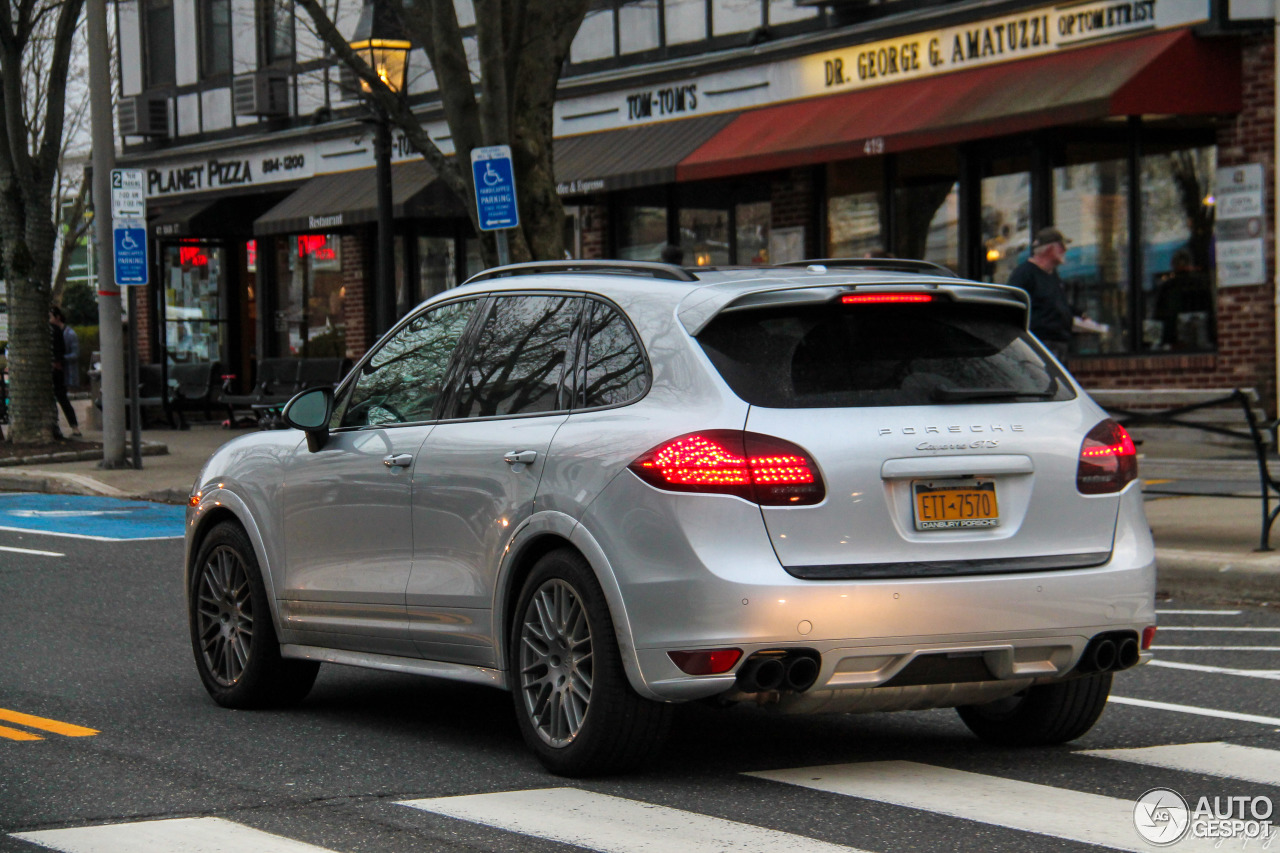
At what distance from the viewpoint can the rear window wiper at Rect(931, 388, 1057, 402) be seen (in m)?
5.88

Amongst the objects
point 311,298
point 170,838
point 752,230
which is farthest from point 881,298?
point 311,298

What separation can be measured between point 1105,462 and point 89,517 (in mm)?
12301

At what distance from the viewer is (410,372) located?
7.21 metres

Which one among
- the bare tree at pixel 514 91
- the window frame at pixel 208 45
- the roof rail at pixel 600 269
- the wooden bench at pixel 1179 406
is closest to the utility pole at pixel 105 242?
the bare tree at pixel 514 91

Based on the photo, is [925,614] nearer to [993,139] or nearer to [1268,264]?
[1268,264]

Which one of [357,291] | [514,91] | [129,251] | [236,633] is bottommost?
[236,633]

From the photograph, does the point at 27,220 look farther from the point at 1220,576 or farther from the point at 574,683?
the point at 574,683

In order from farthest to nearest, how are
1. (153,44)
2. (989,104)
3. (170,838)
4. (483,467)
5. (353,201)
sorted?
(153,44) < (353,201) < (989,104) < (483,467) < (170,838)

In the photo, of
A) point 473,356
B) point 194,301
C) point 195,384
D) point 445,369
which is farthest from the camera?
point 194,301

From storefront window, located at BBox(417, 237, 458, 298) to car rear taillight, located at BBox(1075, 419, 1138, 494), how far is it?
2300cm

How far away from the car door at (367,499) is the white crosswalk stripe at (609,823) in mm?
1283

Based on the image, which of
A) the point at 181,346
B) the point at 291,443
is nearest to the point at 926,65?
the point at 291,443

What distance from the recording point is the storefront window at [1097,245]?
18.3m

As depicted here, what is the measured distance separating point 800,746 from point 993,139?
14.0 metres
